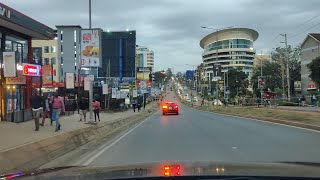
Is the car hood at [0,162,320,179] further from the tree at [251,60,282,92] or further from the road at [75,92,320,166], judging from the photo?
the tree at [251,60,282,92]

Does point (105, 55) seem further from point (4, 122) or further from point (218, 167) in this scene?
point (218, 167)

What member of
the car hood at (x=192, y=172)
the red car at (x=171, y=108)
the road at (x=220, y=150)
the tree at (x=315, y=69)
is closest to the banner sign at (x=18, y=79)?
the road at (x=220, y=150)

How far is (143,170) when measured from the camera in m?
4.65

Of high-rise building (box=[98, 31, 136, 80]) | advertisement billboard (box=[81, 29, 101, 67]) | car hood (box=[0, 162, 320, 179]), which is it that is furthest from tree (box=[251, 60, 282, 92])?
car hood (box=[0, 162, 320, 179])

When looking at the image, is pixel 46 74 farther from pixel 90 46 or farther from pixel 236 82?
pixel 236 82

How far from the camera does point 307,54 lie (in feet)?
355

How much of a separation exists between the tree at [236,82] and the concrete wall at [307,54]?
42753 millimetres

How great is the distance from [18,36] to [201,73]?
15808cm

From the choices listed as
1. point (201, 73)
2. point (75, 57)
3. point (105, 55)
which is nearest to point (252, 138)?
point (105, 55)

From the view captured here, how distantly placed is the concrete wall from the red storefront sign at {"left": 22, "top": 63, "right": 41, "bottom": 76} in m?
76.1

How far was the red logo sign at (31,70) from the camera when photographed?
32906mm

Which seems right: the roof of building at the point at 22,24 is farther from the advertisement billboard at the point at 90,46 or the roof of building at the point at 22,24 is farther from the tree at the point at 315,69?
the tree at the point at 315,69

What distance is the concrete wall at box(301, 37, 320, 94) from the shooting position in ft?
341

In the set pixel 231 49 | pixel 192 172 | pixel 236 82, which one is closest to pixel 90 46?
pixel 192 172
